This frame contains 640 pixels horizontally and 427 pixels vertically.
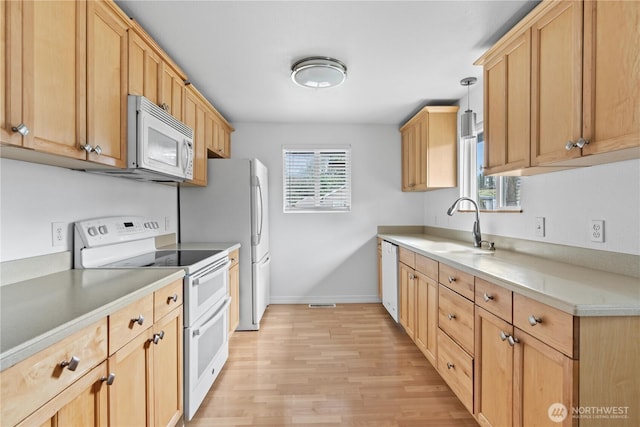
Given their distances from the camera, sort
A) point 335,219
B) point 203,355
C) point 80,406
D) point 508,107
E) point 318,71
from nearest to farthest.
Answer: point 80,406, point 508,107, point 203,355, point 318,71, point 335,219

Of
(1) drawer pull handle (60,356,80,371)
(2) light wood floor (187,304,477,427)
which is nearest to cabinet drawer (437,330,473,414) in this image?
(2) light wood floor (187,304,477,427)

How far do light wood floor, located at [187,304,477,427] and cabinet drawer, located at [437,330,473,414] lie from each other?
0.17m

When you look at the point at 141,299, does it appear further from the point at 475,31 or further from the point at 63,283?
→ the point at 475,31

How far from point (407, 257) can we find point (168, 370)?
6.85 feet

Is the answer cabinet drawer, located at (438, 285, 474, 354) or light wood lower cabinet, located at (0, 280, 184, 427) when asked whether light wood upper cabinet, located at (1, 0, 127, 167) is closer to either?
light wood lower cabinet, located at (0, 280, 184, 427)

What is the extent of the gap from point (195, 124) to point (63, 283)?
178cm

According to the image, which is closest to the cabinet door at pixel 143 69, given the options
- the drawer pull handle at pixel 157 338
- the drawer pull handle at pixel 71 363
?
the drawer pull handle at pixel 157 338

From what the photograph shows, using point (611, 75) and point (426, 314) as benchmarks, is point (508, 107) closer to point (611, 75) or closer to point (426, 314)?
point (611, 75)

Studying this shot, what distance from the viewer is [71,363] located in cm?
90

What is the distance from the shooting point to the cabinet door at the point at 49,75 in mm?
1098

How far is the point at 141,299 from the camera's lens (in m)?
1.31

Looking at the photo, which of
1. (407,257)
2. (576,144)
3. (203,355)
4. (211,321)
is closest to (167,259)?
(211,321)

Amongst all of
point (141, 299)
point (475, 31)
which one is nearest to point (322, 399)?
point (141, 299)

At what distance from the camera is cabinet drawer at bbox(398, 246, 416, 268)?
2.69 m
